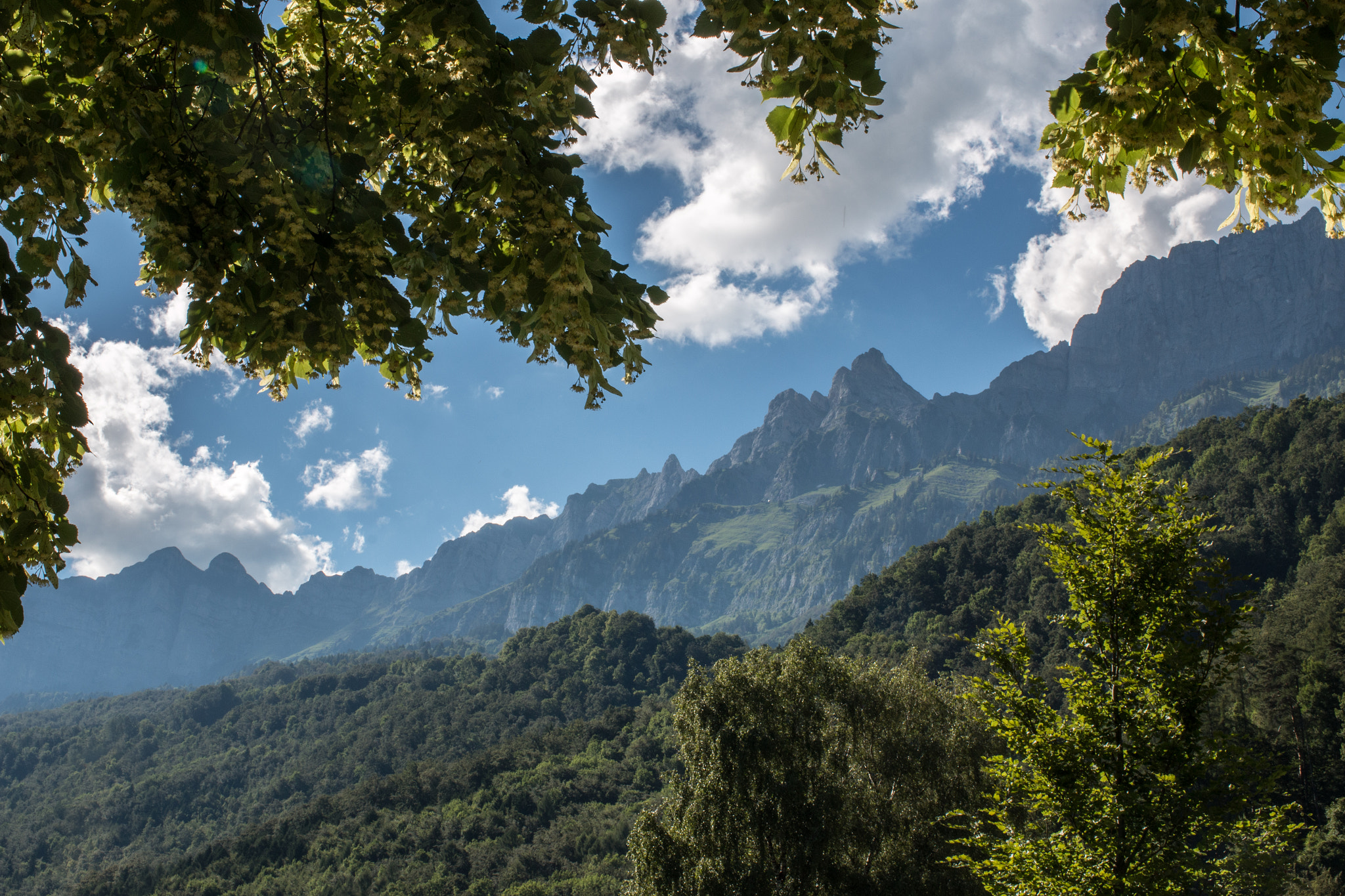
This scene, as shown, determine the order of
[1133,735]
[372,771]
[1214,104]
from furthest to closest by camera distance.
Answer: [372,771], [1133,735], [1214,104]

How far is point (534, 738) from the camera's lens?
68.2m

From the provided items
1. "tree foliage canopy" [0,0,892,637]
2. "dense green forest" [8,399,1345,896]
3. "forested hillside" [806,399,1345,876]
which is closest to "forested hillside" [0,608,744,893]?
"dense green forest" [8,399,1345,896]

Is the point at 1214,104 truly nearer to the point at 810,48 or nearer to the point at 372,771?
the point at 810,48

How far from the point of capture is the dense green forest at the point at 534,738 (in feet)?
121

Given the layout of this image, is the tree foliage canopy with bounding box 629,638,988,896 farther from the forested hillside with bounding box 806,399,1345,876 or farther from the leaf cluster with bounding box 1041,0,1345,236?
the leaf cluster with bounding box 1041,0,1345,236

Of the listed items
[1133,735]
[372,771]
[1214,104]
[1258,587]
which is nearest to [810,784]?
[1133,735]

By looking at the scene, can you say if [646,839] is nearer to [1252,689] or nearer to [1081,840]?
[1081,840]

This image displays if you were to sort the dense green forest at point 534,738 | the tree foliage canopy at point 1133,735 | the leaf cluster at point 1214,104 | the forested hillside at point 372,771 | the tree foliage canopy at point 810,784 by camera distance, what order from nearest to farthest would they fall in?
the leaf cluster at point 1214,104 < the tree foliage canopy at point 1133,735 < the tree foliage canopy at point 810,784 < the dense green forest at point 534,738 < the forested hillside at point 372,771

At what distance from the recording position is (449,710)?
288 feet

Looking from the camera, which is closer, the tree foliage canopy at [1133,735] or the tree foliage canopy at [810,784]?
the tree foliage canopy at [1133,735]

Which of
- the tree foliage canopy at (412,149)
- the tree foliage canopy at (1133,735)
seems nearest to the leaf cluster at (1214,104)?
the tree foliage canopy at (412,149)

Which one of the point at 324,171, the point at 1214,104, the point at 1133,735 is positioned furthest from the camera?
the point at 1133,735

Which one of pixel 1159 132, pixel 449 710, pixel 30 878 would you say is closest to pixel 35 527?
pixel 1159 132

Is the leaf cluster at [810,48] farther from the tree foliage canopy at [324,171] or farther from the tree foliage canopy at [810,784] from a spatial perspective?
the tree foliage canopy at [810,784]
